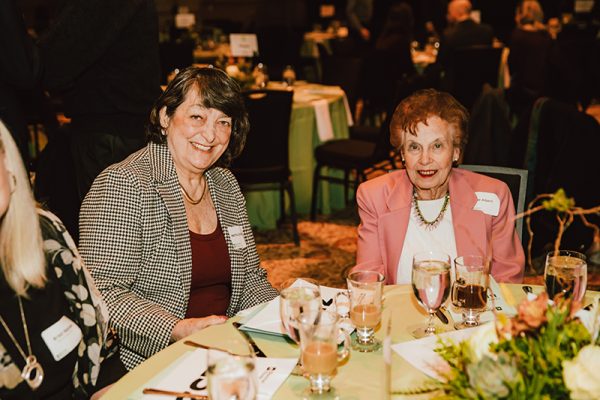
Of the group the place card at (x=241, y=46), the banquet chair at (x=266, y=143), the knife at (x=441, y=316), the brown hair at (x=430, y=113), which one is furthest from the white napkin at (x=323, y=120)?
the knife at (x=441, y=316)

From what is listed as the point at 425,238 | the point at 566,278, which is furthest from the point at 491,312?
the point at 425,238

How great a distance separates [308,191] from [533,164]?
2353 millimetres

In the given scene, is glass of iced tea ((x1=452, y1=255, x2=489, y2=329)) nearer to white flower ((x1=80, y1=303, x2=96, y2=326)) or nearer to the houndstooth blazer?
the houndstooth blazer

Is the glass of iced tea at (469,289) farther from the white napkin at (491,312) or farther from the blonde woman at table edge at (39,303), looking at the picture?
the blonde woman at table edge at (39,303)

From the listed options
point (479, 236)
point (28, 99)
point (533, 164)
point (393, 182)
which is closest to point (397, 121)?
point (393, 182)

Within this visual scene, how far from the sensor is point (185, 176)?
2301mm

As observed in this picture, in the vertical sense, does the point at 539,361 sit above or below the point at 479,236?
above

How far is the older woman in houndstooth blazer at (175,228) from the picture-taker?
2051mm

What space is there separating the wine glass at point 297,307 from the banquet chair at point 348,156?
3370 millimetres

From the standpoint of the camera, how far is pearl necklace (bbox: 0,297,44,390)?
1615 mm

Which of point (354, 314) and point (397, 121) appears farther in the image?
point (397, 121)

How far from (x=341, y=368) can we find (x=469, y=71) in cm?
601

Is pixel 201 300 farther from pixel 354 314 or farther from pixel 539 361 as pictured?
pixel 539 361

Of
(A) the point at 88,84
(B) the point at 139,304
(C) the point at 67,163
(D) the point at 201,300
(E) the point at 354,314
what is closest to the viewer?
(E) the point at 354,314
